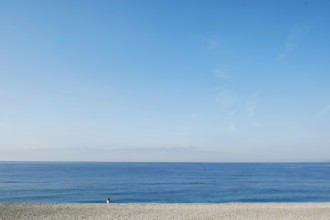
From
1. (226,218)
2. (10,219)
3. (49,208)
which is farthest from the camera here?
(49,208)

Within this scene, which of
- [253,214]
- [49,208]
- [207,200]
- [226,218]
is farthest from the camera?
[207,200]

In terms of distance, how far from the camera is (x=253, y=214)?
754 inches

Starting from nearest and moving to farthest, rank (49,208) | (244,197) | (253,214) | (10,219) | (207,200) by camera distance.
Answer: (10,219)
(253,214)
(49,208)
(207,200)
(244,197)

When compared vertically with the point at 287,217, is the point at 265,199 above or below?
below

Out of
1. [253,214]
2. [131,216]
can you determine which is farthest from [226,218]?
[131,216]

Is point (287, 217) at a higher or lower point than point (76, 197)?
higher

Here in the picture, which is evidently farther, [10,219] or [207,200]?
[207,200]

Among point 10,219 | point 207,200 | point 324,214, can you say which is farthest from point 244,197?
point 10,219

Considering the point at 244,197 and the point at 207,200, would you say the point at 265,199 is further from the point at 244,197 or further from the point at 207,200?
the point at 207,200

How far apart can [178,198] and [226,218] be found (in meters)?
16.7

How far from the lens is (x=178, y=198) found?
111 feet

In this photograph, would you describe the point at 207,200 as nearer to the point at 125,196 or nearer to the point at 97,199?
the point at 125,196

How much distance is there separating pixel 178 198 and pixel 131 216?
54.8ft

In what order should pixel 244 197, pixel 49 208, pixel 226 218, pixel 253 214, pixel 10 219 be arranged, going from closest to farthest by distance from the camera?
pixel 10 219
pixel 226 218
pixel 253 214
pixel 49 208
pixel 244 197
